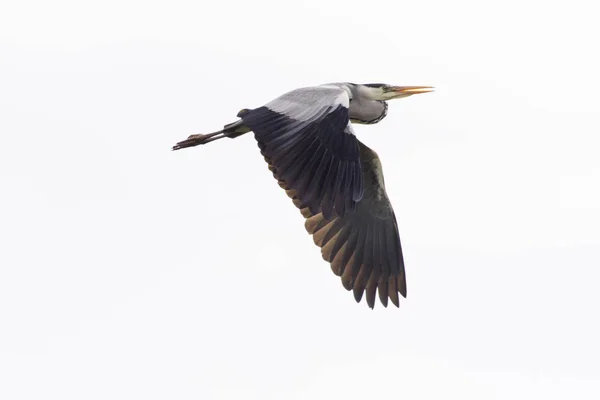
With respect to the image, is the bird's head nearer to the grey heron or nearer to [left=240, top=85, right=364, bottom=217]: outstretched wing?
the grey heron

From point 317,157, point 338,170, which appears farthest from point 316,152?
point 338,170

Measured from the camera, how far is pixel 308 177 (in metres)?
11.4

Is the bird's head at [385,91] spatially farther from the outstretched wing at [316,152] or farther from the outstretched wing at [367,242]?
the outstretched wing at [316,152]

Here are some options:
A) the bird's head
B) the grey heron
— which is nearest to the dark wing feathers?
the grey heron

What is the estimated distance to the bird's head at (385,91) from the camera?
46.3 ft

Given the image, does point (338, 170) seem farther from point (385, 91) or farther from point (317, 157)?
point (385, 91)

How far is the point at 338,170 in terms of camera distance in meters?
11.5

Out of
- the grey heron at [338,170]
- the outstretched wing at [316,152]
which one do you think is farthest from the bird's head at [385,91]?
the outstretched wing at [316,152]

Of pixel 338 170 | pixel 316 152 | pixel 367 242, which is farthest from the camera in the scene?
pixel 367 242

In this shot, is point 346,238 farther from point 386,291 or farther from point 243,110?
point 243,110

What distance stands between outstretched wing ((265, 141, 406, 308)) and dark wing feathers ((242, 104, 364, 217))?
2250 millimetres

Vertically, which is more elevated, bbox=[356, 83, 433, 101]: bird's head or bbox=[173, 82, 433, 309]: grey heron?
bbox=[356, 83, 433, 101]: bird's head

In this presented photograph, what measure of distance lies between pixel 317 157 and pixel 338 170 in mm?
216

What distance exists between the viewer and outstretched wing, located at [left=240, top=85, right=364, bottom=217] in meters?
11.3
